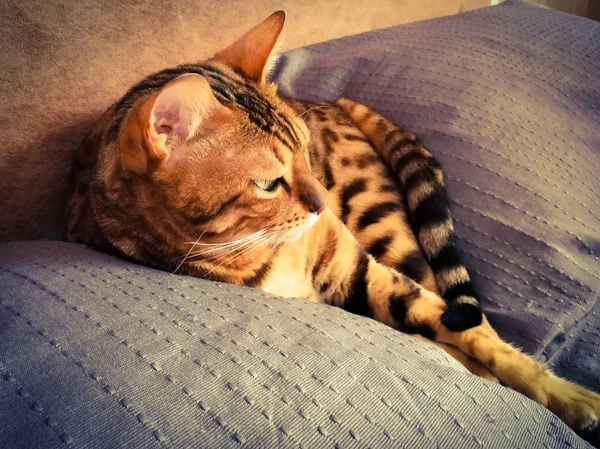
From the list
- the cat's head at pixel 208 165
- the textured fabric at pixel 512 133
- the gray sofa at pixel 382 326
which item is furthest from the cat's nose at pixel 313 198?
the textured fabric at pixel 512 133

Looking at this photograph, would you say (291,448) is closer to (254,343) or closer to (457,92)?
(254,343)

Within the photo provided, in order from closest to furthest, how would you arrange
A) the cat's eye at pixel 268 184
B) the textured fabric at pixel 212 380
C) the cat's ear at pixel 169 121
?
the textured fabric at pixel 212 380, the cat's ear at pixel 169 121, the cat's eye at pixel 268 184

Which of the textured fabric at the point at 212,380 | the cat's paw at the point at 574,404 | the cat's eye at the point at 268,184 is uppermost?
the cat's eye at the point at 268,184

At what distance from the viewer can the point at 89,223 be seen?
34.8 inches

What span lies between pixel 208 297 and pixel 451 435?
39 centimetres

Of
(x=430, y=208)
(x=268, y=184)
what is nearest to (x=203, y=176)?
(x=268, y=184)

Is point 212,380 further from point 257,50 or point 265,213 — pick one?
point 257,50

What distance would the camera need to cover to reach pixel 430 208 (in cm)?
102

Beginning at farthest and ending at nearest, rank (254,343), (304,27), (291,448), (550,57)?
(304,27)
(550,57)
(254,343)
(291,448)

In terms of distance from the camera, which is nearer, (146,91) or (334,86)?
(146,91)

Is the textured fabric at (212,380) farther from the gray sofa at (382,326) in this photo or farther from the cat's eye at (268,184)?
the cat's eye at (268,184)

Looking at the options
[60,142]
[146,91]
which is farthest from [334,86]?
[60,142]

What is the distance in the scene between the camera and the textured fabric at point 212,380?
43 centimetres

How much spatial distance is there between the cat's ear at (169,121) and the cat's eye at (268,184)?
137mm
